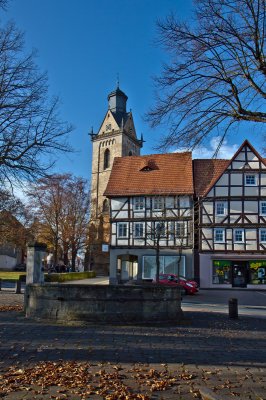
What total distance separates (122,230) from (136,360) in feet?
103

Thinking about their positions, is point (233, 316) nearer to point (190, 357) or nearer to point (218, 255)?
point (190, 357)

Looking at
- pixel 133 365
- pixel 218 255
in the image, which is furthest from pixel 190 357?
pixel 218 255

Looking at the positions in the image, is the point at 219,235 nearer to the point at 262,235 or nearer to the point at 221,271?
the point at 221,271

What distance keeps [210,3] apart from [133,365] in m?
6.11

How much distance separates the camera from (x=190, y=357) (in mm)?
8711

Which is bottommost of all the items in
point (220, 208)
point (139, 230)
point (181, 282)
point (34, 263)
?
point (181, 282)

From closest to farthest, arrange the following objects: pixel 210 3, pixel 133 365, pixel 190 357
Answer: pixel 210 3 → pixel 133 365 → pixel 190 357

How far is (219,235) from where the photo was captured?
3691 centimetres

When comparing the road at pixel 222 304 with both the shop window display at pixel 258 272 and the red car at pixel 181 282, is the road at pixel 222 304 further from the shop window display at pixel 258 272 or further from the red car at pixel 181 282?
the shop window display at pixel 258 272

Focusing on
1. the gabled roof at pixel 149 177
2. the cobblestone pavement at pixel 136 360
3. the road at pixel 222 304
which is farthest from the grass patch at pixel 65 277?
the cobblestone pavement at pixel 136 360

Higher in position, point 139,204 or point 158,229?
point 139,204

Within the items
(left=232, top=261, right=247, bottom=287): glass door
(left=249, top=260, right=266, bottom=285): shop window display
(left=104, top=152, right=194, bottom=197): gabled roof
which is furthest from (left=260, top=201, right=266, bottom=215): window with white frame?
(left=104, top=152, right=194, bottom=197): gabled roof

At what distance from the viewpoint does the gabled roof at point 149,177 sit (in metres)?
38.9

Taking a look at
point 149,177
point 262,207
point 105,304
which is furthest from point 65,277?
point 105,304
